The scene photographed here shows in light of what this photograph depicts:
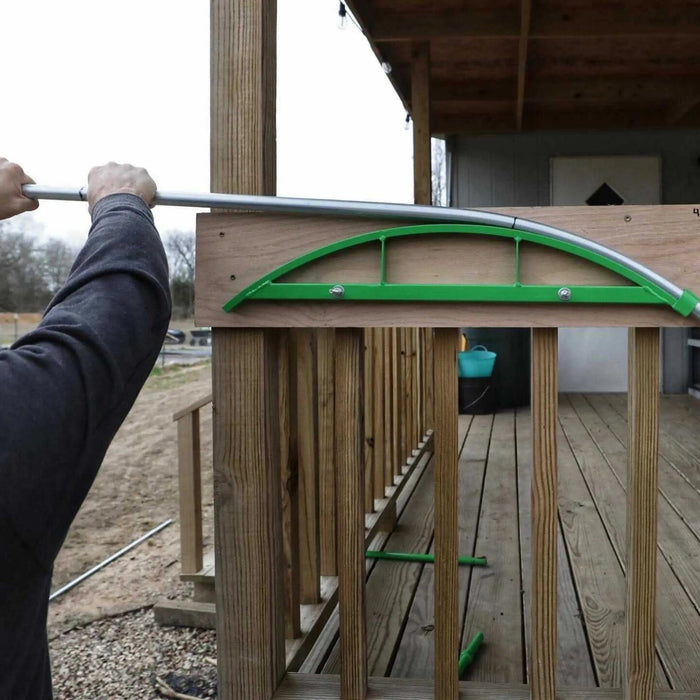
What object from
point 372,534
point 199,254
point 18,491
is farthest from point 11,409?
point 372,534

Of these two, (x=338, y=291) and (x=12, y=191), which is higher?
(x=12, y=191)

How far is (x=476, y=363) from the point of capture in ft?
19.6

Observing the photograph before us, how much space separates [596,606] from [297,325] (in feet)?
4.51

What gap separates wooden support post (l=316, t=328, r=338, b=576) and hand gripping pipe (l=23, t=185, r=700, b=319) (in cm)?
85

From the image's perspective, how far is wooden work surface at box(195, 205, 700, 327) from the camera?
48.2 inches

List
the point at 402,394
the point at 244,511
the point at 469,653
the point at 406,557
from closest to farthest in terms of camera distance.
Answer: the point at 244,511 → the point at 469,653 → the point at 406,557 → the point at 402,394

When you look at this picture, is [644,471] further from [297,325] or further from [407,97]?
[407,97]

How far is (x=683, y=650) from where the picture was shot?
185 centimetres

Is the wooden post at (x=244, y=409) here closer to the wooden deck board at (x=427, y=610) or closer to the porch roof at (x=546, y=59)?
the wooden deck board at (x=427, y=610)

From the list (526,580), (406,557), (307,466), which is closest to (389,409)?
(406,557)

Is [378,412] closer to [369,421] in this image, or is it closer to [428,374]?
[369,421]

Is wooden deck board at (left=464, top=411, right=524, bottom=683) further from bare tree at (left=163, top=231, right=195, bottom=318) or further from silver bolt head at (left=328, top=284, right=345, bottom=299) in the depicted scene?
bare tree at (left=163, top=231, right=195, bottom=318)

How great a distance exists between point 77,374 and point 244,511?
2.02ft

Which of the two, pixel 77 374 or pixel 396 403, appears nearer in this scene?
pixel 77 374
